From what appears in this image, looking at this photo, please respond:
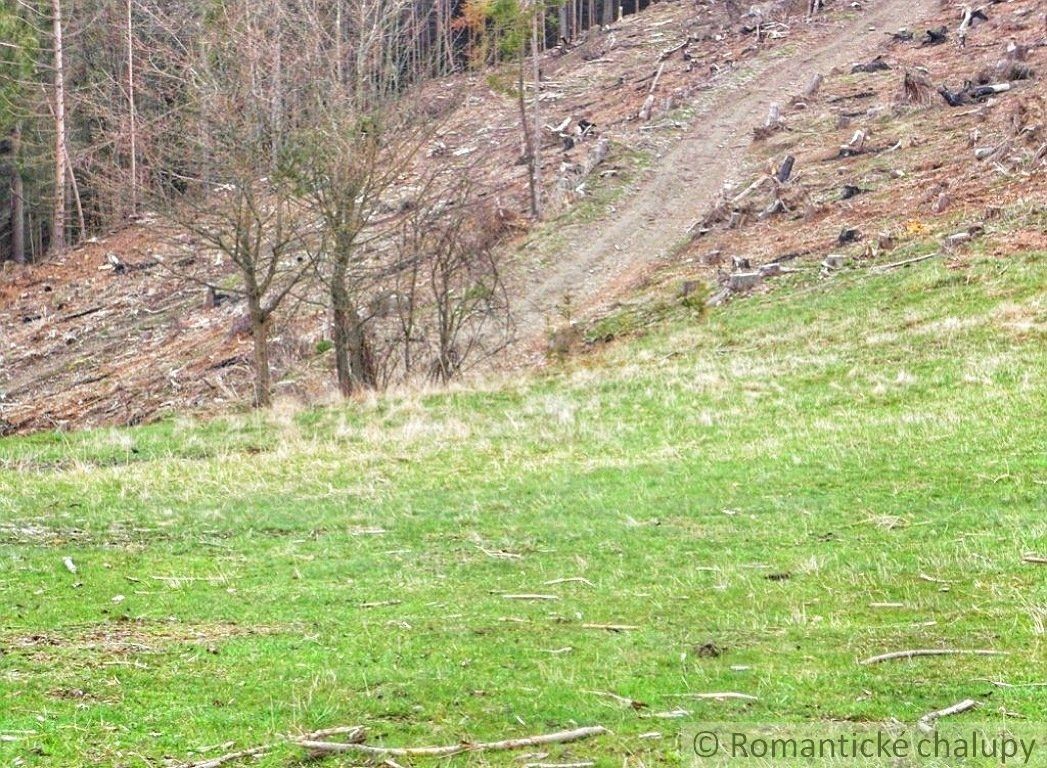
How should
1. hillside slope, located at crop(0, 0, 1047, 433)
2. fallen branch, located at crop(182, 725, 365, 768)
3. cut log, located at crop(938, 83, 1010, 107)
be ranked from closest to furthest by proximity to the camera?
1. fallen branch, located at crop(182, 725, 365, 768)
2. hillside slope, located at crop(0, 0, 1047, 433)
3. cut log, located at crop(938, 83, 1010, 107)

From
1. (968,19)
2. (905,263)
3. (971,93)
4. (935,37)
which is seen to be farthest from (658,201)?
(968,19)

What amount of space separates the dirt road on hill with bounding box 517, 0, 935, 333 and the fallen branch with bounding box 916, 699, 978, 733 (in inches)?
960

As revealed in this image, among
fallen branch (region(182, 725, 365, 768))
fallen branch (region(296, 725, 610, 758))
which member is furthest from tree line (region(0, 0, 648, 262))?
fallen branch (region(296, 725, 610, 758))

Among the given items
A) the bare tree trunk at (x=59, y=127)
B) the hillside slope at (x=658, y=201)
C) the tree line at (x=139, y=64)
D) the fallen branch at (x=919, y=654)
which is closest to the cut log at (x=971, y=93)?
the hillside slope at (x=658, y=201)

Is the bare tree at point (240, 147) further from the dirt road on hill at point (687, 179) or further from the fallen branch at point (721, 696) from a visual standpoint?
the fallen branch at point (721, 696)

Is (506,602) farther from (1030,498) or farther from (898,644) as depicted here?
(1030,498)

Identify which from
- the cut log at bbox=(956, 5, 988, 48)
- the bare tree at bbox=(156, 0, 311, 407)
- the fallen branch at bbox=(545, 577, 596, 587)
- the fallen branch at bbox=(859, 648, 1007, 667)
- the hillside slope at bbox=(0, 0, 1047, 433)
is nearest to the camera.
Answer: the fallen branch at bbox=(859, 648, 1007, 667)

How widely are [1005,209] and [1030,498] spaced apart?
1558 cm

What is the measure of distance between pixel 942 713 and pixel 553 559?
4.60 meters

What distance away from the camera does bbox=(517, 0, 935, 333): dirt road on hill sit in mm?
33125

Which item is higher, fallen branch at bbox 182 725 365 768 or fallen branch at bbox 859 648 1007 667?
fallen branch at bbox 182 725 365 768

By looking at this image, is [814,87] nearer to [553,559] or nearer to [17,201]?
[17,201]

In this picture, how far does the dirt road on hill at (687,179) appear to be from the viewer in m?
33.1

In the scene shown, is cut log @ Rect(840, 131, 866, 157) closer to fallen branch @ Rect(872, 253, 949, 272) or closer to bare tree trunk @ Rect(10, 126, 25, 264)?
fallen branch @ Rect(872, 253, 949, 272)
